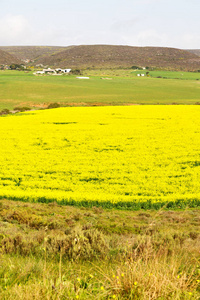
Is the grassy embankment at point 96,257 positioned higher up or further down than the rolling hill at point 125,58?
further down

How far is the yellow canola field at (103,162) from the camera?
468 inches

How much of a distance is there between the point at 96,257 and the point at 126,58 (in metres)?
173

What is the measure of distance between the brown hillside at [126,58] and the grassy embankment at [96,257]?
151002 millimetres

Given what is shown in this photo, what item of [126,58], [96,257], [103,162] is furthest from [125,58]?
[96,257]

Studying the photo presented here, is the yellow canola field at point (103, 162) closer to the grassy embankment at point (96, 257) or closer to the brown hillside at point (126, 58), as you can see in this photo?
the grassy embankment at point (96, 257)

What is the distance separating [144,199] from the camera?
11180mm

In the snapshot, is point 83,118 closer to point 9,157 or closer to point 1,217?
point 9,157

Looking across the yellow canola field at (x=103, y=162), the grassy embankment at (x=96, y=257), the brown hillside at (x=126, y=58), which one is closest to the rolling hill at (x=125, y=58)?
the brown hillside at (x=126, y=58)

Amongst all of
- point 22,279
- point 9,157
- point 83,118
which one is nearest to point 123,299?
point 22,279

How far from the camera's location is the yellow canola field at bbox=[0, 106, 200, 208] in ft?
39.0

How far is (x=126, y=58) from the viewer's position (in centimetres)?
16812

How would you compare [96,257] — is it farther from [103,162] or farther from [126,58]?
[126,58]

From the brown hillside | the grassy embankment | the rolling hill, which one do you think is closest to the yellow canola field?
the grassy embankment

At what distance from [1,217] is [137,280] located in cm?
680
